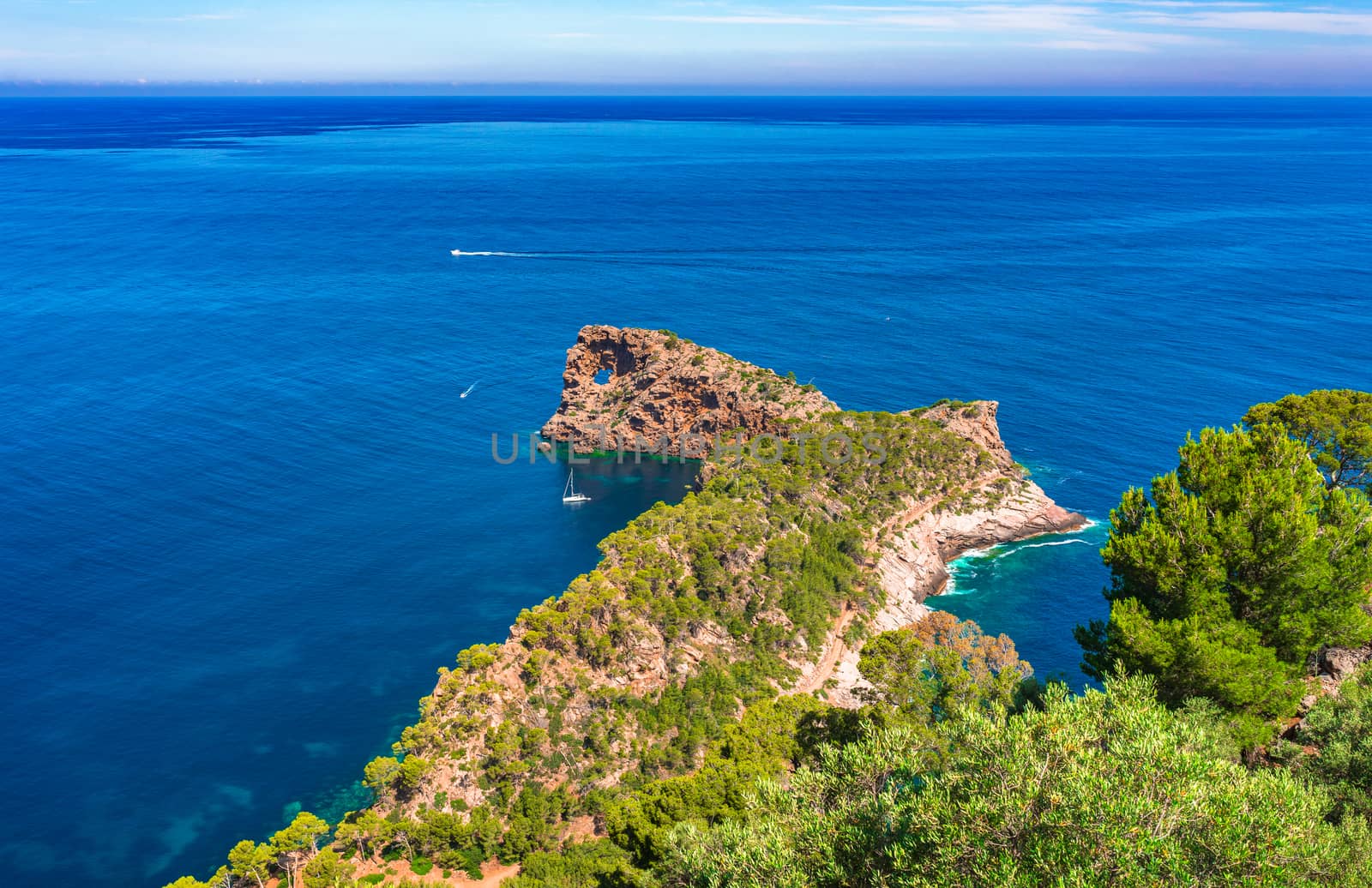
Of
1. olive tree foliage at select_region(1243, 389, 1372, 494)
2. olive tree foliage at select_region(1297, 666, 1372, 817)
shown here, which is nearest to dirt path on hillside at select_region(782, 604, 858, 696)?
olive tree foliage at select_region(1243, 389, 1372, 494)

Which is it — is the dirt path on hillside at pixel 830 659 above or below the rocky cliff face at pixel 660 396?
below

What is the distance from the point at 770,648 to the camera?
185ft

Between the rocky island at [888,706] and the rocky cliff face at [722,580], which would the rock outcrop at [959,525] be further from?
the rocky island at [888,706]

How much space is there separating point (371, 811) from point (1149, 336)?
4411 inches

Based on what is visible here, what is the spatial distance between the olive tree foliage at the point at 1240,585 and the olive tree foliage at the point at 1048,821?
268 inches

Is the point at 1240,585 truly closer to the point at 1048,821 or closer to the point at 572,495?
the point at 1048,821

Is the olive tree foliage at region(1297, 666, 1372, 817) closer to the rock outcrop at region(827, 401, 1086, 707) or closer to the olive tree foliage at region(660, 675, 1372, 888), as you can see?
the olive tree foliage at region(660, 675, 1372, 888)

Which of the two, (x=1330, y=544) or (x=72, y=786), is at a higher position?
(x=1330, y=544)

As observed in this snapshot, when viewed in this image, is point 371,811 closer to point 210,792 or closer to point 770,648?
point 210,792

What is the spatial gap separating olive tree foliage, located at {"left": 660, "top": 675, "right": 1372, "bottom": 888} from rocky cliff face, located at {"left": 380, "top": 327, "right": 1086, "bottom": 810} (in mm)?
20304

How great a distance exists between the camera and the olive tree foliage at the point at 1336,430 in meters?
49.5

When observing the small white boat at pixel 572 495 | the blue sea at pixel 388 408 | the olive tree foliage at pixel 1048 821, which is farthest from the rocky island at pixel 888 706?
the small white boat at pixel 572 495

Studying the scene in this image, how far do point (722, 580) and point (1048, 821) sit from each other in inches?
1455

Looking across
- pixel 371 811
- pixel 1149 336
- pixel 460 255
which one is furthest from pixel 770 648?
pixel 460 255
